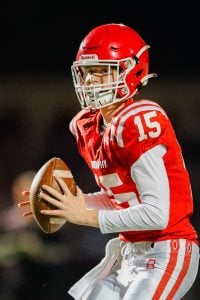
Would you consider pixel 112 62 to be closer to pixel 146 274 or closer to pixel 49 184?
pixel 49 184

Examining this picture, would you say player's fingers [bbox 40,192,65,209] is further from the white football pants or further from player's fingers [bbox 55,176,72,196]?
the white football pants

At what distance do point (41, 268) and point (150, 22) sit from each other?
2.68 m

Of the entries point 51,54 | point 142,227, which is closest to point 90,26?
point 51,54

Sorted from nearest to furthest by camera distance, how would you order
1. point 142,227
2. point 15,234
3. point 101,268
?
point 142,227 → point 101,268 → point 15,234

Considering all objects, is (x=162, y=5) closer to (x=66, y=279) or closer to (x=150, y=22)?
(x=150, y=22)

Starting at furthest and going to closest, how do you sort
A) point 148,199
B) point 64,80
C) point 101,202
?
1. point 64,80
2. point 101,202
3. point 148,199

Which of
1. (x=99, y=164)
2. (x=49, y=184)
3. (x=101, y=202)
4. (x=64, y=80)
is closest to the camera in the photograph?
(x=49, y=184)

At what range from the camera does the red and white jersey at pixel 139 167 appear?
2182 millimetres

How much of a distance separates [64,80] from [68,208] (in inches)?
148

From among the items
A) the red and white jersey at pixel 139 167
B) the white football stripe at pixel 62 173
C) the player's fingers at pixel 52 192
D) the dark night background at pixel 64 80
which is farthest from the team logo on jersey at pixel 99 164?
the dark night background at pixel 64 80

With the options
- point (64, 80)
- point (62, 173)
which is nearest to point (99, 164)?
point (62, 173)

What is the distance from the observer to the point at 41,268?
409 centimetres

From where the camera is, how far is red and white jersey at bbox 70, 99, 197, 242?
2182mm

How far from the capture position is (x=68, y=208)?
2.21 m
